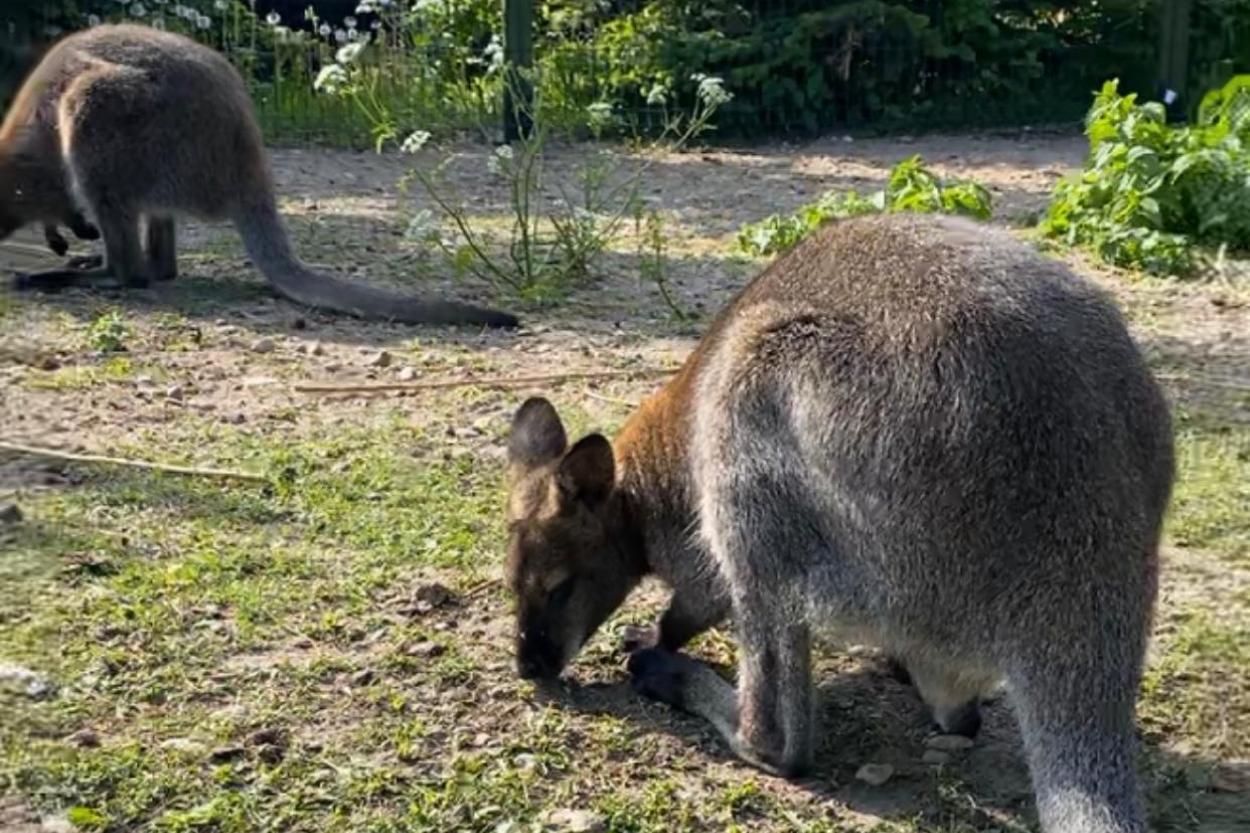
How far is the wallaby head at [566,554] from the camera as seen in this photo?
380 cm

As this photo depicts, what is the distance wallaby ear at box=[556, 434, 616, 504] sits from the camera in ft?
12.4

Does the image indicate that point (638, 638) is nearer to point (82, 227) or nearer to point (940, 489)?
point (940, 489)

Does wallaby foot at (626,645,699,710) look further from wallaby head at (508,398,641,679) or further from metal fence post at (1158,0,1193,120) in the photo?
metal fence post at (1158,0,1193,120)

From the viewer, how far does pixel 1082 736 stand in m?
2.98

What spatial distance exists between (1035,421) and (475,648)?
142 cm

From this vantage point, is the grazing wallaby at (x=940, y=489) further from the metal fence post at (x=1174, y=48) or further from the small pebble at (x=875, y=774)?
the metal fence post at (x=1174, y=48)

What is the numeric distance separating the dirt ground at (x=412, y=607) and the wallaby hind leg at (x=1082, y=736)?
35 cm

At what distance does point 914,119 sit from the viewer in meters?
12.1

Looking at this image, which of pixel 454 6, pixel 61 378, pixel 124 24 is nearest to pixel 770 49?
pixel 454 6

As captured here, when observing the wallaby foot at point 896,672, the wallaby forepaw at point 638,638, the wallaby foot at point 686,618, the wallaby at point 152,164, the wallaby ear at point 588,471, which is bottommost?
the wallaby foot at point 896,672

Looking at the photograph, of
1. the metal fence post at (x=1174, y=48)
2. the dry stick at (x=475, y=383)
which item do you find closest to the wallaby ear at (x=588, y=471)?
the dry stick at (x=475, y=383)

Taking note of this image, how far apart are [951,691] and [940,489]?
48cm

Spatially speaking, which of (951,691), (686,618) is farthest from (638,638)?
(951,691)

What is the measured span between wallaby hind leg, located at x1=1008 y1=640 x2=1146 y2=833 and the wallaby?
424cm
